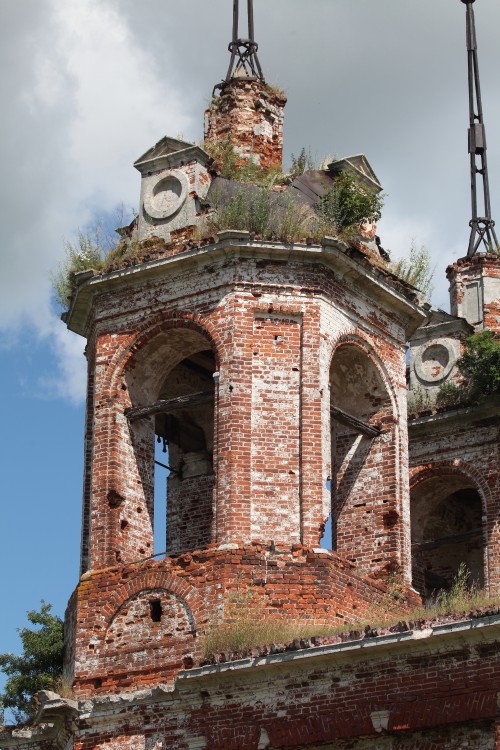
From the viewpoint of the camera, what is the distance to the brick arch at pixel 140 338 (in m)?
19.9

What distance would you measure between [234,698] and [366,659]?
4.53 ft

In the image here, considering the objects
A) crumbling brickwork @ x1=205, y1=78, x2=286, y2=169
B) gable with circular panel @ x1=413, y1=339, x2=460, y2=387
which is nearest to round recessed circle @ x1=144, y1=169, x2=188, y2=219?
crumbling brickwork @ x1=205, y1=78, x2=286, y2=169

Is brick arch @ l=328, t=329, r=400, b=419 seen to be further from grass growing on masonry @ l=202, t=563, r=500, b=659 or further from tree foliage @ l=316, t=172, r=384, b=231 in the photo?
grass growing on masonry @ l=202, t=563, r=500, b=659

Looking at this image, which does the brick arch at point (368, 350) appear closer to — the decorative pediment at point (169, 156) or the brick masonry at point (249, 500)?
the brick masonry at point (249, 500)

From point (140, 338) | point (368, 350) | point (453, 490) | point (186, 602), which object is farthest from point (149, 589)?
point (453, 490)

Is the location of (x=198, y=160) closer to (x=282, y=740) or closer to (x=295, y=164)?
(x=295, y=164)

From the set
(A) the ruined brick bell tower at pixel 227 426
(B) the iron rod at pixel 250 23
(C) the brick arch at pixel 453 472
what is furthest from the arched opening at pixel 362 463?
(B) the iron rod at pixel 250 23

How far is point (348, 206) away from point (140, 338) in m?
2.83

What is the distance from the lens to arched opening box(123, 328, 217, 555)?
20094mm

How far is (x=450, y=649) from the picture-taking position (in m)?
16.5

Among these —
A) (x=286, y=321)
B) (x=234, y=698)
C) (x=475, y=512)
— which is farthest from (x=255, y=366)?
(x=475, y=512)

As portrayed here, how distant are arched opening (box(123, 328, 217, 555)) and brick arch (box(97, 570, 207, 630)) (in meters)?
1.31

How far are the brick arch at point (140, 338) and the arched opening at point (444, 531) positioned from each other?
16.2 ft

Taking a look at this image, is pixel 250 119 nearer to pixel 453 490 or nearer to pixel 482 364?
pixel 482 364
